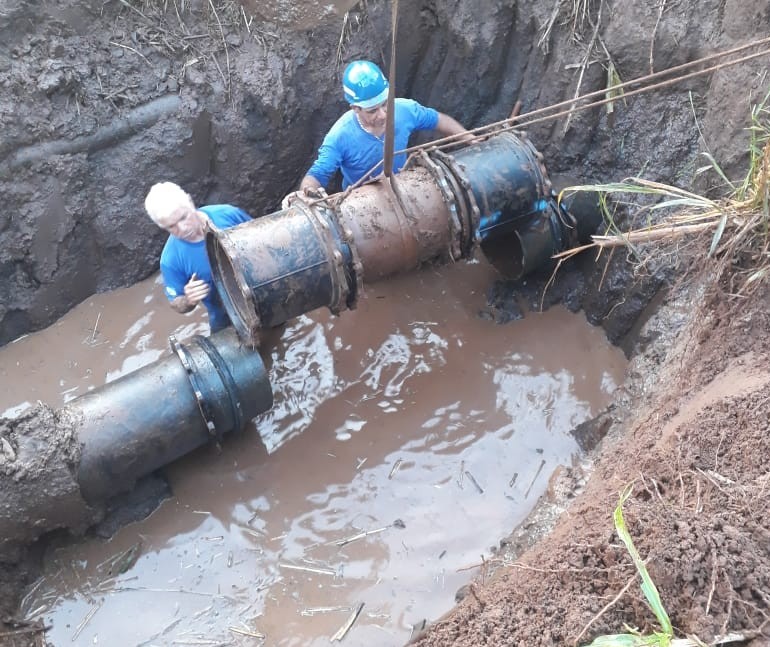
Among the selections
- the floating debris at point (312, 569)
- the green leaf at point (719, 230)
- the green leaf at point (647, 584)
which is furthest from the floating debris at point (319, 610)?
the green leaf at point (719, 230)

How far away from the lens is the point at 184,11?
173 inches

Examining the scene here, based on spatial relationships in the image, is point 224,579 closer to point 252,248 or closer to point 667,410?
point 252,248

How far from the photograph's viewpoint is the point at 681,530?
1755mm

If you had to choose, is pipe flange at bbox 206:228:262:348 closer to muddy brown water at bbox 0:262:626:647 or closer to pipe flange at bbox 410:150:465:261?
muddy brown water at bbox 0:262:626:647

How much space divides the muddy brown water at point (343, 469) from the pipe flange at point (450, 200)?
2.54ft

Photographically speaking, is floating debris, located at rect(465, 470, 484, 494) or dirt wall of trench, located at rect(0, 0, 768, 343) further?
dirt wall of trench, located at rect(0, 0, 768, 343)

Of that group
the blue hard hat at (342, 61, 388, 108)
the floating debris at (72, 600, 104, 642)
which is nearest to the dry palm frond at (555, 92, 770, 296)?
the blue hard hat at (342, 61, 388, 108)

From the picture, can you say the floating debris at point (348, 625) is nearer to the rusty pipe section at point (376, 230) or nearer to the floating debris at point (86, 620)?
the floating debris at point (86, 620)

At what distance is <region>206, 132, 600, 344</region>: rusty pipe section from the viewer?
3158 millimetres

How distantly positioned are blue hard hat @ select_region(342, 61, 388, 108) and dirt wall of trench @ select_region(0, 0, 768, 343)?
937mm

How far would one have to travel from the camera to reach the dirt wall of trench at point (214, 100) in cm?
391

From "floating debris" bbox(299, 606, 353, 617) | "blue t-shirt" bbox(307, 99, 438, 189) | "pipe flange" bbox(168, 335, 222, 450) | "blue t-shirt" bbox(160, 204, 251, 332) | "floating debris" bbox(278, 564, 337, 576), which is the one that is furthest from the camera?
"blue t-shirt" bbox(307, 99, 438, 189)

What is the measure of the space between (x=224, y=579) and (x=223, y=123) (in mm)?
3001

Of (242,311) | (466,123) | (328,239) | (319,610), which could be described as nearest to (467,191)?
(328,239)
